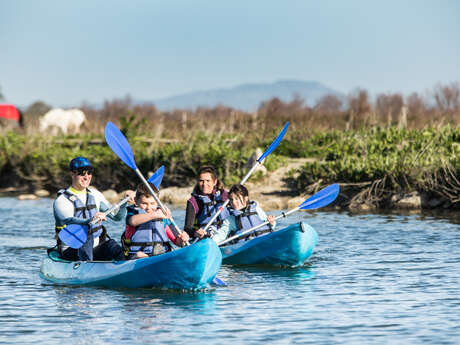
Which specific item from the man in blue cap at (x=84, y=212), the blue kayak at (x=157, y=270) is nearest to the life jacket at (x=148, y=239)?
the blue kayak at (x=157, y=270)

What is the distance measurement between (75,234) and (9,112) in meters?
30.6

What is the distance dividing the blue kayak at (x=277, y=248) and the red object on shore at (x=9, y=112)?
2771 cm

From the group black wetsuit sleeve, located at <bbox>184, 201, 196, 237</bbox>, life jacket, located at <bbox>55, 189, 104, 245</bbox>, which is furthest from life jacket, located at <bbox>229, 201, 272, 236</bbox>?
life jacket, located at <bbox>55, 189, 104, 245</bbox>

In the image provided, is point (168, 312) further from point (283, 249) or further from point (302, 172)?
point (302, 172)

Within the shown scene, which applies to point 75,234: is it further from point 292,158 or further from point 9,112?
point 9,112

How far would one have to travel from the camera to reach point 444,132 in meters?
18.7

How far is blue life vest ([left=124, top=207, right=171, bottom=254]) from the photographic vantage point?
8055mm

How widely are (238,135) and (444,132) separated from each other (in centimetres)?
562

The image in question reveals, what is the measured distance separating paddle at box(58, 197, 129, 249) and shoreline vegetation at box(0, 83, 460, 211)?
9.18 metres

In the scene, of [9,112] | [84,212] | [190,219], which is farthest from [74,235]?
[9,112]

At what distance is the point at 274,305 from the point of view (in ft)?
24.6

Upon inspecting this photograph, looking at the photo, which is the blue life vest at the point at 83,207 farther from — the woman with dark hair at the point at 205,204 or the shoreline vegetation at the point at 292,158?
the shoreline vegetation at the point at 292,158

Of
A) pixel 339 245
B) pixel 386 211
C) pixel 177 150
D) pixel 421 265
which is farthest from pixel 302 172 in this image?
pixel 421 265

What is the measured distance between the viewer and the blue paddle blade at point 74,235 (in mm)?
8094
